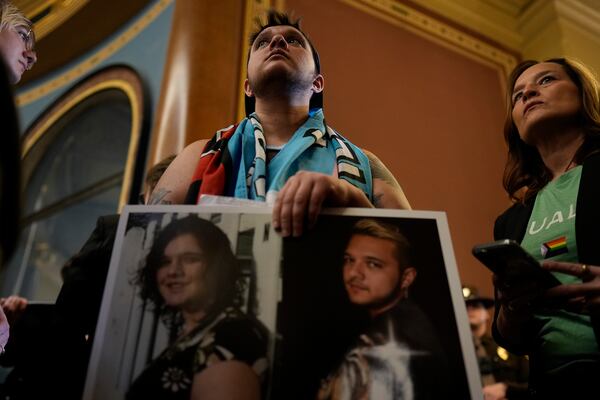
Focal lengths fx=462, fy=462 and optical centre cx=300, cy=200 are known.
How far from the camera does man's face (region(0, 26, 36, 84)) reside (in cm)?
87

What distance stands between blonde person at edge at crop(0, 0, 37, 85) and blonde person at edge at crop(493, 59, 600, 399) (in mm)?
942

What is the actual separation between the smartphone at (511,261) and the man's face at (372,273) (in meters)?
0.12

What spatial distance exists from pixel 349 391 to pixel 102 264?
0.52m

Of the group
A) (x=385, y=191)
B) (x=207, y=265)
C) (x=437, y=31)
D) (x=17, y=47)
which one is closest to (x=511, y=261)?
(x=385, y=191)

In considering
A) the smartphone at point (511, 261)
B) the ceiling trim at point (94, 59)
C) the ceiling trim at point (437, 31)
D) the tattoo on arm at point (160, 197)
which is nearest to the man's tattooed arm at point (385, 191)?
the smartphone at point (511, 261)

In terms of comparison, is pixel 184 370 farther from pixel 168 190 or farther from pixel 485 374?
pixel 485 374

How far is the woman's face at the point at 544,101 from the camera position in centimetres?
88

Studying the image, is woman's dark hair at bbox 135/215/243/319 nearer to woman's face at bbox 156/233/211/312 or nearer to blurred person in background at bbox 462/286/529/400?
woman's face at bbox 156/233/211/312

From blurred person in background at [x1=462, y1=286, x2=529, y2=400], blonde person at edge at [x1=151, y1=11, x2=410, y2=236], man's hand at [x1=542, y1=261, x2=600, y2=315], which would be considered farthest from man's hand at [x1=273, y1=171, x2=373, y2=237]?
blurred person in background at [x1=462, y1=286, x2=529, y2=400]

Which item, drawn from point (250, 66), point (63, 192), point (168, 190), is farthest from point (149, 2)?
point (168, 190)

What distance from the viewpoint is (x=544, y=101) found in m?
0.89

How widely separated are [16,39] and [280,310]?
0.83 metres

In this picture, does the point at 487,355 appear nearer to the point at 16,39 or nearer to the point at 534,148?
the point at 534,148

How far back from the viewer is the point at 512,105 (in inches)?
39.9
